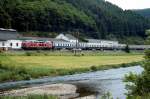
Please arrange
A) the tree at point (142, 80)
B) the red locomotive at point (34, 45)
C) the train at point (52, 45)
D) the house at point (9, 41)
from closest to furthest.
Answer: the tree at point (142, 80) < the house at point (9, 41) < the red locomotive at point (34, 45) < the train at point (52, 45)

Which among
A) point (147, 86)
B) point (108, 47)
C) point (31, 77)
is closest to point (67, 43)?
point (108, 47)

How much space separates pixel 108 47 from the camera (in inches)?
5340

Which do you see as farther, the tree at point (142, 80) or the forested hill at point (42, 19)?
the forested hill at point (42, 19)

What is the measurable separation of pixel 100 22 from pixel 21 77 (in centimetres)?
15054

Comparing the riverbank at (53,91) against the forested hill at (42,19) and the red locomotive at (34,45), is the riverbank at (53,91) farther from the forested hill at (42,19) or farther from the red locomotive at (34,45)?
the forested hill at (42,19)

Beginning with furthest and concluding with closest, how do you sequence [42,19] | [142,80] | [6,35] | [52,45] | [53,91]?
[42,19], [52,45], [6,35], [53,91], [142,80]

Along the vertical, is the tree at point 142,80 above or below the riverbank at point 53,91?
above

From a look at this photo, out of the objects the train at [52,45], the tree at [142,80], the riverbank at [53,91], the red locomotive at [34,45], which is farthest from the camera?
the train at [52,45]

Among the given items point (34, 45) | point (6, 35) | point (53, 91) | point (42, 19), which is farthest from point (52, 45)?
point (53, 91)

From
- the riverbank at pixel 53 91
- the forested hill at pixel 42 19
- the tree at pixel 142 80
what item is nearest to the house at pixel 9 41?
the forested hill at pixel 42 19

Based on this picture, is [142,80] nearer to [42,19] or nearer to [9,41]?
[9,41]

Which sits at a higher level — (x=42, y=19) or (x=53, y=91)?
(x=42, y=19)

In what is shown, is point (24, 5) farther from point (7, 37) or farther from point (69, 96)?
point (69, 96)

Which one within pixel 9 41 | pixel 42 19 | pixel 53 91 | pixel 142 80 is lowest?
pixel 53 91
